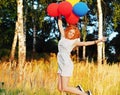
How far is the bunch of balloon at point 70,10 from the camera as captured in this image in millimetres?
8484

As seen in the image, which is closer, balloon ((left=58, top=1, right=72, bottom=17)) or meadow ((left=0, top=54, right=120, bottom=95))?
balloon ((left=58, top=1, right=72, bottom=17))

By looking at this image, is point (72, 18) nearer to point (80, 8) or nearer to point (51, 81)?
point (80, 8)

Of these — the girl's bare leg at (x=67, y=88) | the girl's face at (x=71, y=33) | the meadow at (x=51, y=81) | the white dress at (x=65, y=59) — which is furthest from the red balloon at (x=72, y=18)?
the meadow at (x=51, y=81)

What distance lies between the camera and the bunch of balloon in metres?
8.48

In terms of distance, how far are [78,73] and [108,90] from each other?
1832mm

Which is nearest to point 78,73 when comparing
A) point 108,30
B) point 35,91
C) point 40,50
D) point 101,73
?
point 101,73

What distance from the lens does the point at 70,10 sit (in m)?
8.58

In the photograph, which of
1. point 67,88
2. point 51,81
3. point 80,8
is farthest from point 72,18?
point 51,81

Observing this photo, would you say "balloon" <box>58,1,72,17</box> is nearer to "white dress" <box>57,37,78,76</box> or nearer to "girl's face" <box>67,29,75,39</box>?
"girl's face" <box>67,29,75,39</box>

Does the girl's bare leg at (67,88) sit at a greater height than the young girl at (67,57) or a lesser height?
lesser

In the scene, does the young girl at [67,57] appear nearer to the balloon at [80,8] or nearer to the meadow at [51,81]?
the balloon at [80,8]

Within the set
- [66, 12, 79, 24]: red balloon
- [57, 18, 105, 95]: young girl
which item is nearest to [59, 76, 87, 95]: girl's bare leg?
[57, 18, 105, 95]: young girl

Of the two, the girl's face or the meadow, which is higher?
the girl's face

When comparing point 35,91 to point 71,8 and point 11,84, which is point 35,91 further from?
point 71,8
